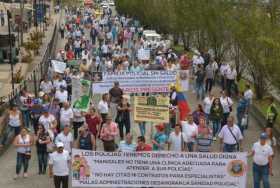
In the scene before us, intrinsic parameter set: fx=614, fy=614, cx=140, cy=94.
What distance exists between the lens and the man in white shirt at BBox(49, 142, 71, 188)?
12617 millimetres

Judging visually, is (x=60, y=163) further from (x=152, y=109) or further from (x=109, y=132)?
(x=152, y=109)

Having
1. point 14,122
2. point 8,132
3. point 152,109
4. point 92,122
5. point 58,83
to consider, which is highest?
point 152,109

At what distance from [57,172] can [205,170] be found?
307 centimetres

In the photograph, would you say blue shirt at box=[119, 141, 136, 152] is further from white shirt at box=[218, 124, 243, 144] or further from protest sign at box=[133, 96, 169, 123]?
protest sign at box=[133, 96, 169, 123]

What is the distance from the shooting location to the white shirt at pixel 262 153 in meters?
12.8

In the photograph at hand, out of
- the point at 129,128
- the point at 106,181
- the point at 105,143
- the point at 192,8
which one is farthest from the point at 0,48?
the point at 106,181

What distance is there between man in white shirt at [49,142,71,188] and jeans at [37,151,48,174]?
5.76 ft

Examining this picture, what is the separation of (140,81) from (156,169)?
25.7 feet

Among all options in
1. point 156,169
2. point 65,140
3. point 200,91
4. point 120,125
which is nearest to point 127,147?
point 156,169

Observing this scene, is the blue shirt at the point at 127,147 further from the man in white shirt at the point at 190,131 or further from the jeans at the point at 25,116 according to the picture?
the jeans at the point at 25,116

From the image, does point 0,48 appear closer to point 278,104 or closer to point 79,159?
point 278,104

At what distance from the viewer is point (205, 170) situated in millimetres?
12742

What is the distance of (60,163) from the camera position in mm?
12633

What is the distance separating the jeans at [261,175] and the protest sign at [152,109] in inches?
132
